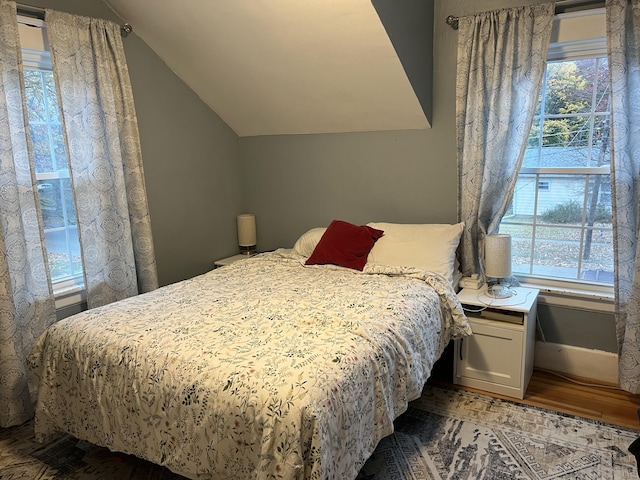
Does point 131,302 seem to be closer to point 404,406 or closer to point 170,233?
point 170,233

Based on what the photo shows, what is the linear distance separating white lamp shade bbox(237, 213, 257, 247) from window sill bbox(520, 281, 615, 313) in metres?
2.08

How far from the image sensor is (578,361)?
280cm

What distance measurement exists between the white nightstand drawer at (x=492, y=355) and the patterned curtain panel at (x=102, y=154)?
2.02 meters

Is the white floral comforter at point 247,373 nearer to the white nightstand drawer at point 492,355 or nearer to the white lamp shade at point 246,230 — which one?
the white nightstand drawer at point 492,355

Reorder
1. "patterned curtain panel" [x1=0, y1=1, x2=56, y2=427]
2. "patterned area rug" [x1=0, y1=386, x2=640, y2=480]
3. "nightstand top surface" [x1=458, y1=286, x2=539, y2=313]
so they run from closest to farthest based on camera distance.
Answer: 1. "patterned area rug" [x1=0, y1=386, x2=640, y2=480]
2. "patterned curtain panel" [x1=0, y1=1, x2=56, y2=427]
3. "nightstand top surface" [x1=458, y1=286, x2=539, y2=313]

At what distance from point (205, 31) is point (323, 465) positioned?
8.05 ft

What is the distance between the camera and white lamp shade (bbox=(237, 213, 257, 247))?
3.76 meters

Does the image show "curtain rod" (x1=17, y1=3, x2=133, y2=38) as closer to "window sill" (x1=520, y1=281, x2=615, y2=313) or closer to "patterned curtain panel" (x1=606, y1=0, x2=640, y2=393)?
"patterned curtain panel" (x1=606, y1=0, x2=640, y2=393)

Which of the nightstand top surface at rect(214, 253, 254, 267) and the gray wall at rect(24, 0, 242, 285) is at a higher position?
the gray wall at rect(24, 0, 242, 285)

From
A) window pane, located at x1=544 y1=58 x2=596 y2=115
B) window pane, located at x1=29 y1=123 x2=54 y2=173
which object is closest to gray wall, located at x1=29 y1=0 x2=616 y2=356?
window pane, located at x1=544 y1=58 x2=596 y2=115

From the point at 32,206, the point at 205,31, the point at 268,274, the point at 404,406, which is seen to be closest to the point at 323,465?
the point at 404,406

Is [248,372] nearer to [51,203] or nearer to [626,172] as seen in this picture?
[51,203]

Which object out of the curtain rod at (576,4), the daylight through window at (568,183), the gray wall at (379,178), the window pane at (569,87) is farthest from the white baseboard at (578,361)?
the curtain rod at (576,4)

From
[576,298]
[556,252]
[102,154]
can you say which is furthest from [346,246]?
[102,154]
